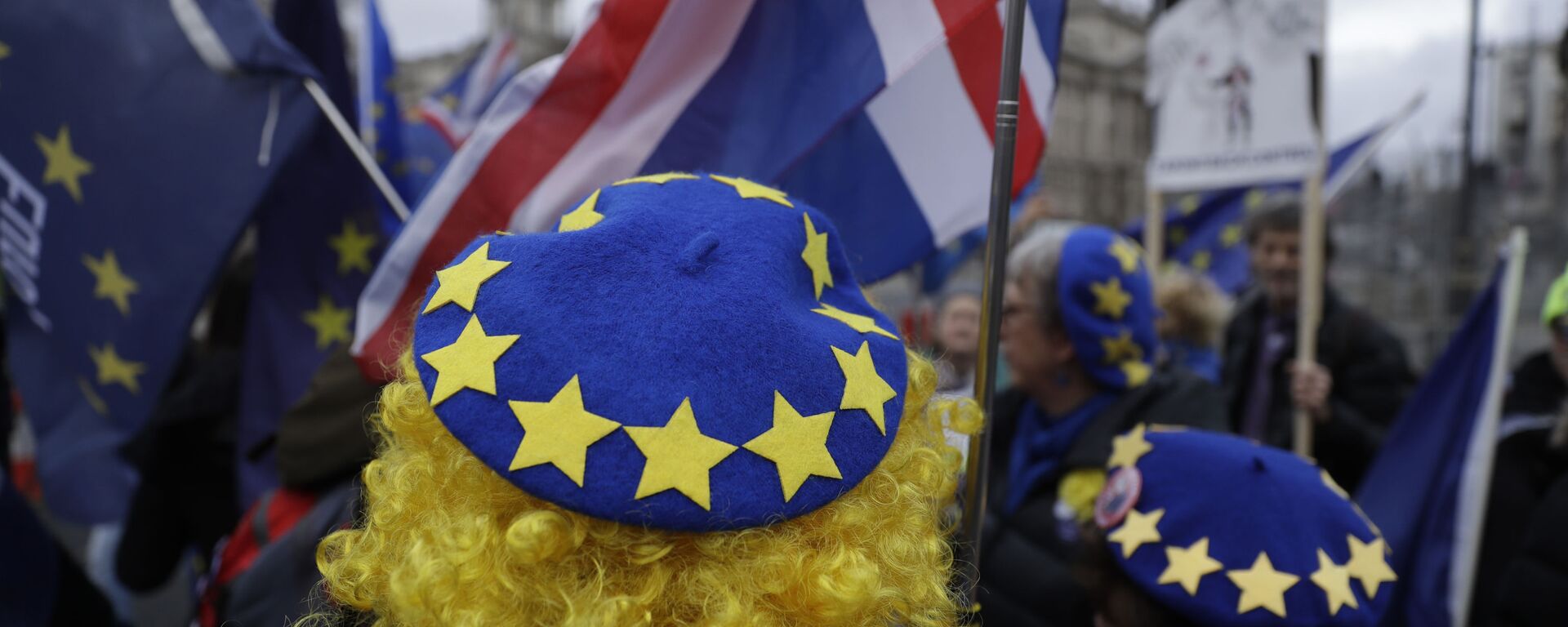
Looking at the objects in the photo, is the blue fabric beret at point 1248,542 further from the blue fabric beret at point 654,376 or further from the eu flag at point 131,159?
the eu flag at point 131,159

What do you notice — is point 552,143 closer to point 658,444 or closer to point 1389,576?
point 658,444

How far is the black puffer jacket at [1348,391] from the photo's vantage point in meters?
3.72

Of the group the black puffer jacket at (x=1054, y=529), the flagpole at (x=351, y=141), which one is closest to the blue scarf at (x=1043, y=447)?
the black puffer jacket at (x=1054, y=529)

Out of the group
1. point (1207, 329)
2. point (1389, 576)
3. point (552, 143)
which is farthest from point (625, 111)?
point (1207, 329)

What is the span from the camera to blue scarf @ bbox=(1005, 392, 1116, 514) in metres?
2.51

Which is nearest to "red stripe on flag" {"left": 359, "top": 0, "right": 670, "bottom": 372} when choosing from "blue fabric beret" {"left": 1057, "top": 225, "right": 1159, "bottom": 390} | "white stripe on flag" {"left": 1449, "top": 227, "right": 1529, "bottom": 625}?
"blue fabric beret" {"left": 1057, "top": 225, "right": 1159, "bottom": 390}

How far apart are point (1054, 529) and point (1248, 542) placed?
0.82m

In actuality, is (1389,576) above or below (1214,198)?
above

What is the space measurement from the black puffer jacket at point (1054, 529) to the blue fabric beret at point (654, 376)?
4.50ft

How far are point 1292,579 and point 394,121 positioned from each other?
3.99 m

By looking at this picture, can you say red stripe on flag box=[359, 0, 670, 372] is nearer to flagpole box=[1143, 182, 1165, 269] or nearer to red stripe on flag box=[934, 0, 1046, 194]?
red stripe on flag box=[934, 0, 1046, 194]

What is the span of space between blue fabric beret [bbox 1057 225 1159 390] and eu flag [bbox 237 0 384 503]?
200cm

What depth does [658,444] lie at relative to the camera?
915 mm

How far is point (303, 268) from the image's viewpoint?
296 centimetres
